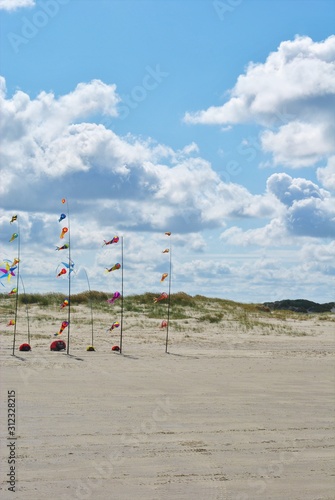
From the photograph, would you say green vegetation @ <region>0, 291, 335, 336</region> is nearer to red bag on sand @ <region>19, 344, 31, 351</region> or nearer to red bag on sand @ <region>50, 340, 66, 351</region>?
red bag on sand @ <region>50, 340, 66, 351</region>

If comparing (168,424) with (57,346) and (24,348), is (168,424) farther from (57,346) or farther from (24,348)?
(57,346)

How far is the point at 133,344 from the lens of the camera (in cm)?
2031

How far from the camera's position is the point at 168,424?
31.5 ft

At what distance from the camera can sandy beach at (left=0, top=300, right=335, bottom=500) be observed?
7.00 m

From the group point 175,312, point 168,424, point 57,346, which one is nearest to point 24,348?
point 57,346

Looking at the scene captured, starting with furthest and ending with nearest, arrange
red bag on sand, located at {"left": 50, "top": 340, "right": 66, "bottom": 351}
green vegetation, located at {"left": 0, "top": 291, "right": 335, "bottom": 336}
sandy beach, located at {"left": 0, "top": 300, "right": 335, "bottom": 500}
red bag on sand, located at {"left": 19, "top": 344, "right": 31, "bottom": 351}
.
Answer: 1. green vegetation, located at {"left": 0, "top": 291, "right": 335, "bottom": 336}
2. red bag on sand, located at {"left": 50, "top": 340, "right": 66, "bottom": 351}
3. red bag on sand, located at {"left": 19, "top": 344, "right": 31, "bottom": 351}
4. sandy beach, located at {"left": 0, "top": 300, "right": 335, "bottom": 500}

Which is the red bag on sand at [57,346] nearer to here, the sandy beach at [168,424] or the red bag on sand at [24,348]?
the sandy beach at [168,424]

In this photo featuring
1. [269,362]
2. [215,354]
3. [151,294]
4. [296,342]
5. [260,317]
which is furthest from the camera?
[151,294]

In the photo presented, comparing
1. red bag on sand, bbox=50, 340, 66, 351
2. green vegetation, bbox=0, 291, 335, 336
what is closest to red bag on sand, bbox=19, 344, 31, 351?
red bag on sand, bbox=50, 340, 66, 351

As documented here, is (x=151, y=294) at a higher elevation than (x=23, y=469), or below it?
higher

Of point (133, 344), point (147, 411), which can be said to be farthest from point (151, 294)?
point (147, 411)

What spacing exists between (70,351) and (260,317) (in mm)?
14602

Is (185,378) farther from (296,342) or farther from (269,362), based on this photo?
(296,342)

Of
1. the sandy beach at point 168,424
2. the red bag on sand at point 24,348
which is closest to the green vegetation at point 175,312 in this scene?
the red bag on sand at point 24,348
